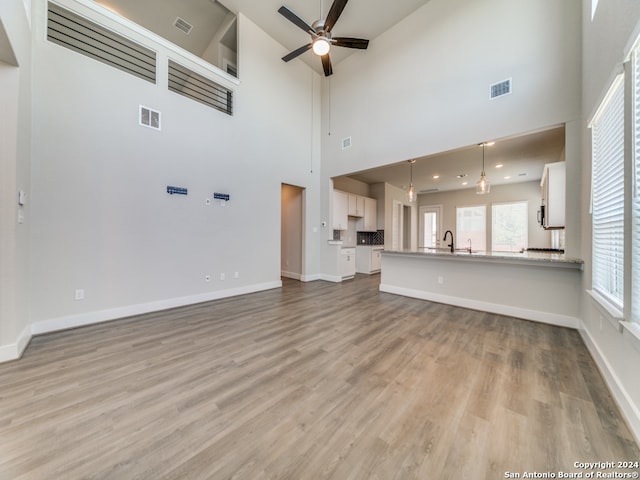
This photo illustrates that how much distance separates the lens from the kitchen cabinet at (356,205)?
269 inches

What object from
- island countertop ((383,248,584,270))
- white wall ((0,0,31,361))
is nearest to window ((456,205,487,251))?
island countertop ((383,248,584,270))

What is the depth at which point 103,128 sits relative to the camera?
310 centimetres

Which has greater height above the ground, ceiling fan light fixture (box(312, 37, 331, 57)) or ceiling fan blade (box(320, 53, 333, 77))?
ceiling fan blade (box(320, 53, 333, 77))

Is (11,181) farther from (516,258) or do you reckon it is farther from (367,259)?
(367,259)

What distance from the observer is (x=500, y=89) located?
3.46m

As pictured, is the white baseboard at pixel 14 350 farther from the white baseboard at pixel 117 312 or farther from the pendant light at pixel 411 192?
the pendant light at pixel 411 192

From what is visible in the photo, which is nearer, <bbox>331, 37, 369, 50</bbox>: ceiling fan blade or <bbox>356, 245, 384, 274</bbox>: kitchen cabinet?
<bbox>331, 37, 369, 50</bbox>: ceiling fan blade

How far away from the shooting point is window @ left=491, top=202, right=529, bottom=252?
290 inches

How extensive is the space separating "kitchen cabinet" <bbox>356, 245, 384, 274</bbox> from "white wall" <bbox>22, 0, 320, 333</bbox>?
2.96 metres

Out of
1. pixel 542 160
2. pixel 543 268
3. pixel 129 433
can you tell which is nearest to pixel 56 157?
pixel 129 433

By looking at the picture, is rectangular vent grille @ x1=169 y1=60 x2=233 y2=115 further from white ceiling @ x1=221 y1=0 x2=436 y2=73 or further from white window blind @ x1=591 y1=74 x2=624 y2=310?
white window blind @ x1=591 y1=74 x2=624 y2=310

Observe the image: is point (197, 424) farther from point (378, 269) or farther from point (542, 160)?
point (542, 160)

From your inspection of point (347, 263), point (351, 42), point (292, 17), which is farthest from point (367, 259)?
point (292, 17)

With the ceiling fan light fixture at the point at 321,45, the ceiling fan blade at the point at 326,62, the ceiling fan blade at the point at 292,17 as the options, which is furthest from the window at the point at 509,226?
the ceiling fan blade at the point at 292,17
